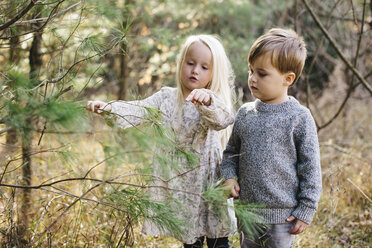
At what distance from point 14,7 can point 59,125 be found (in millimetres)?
1013

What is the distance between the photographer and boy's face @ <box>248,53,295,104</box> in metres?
1.65

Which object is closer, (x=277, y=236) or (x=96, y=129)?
(x=96, y=129)

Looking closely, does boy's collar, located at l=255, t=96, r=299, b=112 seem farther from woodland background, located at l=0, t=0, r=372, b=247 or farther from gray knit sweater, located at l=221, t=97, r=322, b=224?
woodland background, located at l=0, t=0, r=372, b=247

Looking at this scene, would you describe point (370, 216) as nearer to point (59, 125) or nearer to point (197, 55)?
point (197, 55)

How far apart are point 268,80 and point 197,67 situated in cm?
45

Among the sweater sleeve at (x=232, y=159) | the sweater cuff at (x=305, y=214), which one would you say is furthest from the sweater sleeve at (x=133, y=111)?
the sweater cuff at (x=305, y=214)

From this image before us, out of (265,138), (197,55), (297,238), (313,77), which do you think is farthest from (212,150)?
(313,77)

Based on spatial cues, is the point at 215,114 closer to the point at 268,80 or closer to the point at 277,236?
the point at 268,80

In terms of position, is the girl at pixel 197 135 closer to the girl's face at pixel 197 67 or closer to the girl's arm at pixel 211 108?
the girl's face at pixel 197 67

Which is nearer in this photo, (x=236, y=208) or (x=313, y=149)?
(x=236, y=208)

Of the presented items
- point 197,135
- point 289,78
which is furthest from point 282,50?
point 197,135

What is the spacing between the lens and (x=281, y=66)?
65.0 inches

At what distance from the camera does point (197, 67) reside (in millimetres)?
1950

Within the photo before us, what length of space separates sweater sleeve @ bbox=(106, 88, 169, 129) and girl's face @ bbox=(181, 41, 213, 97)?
212mm
